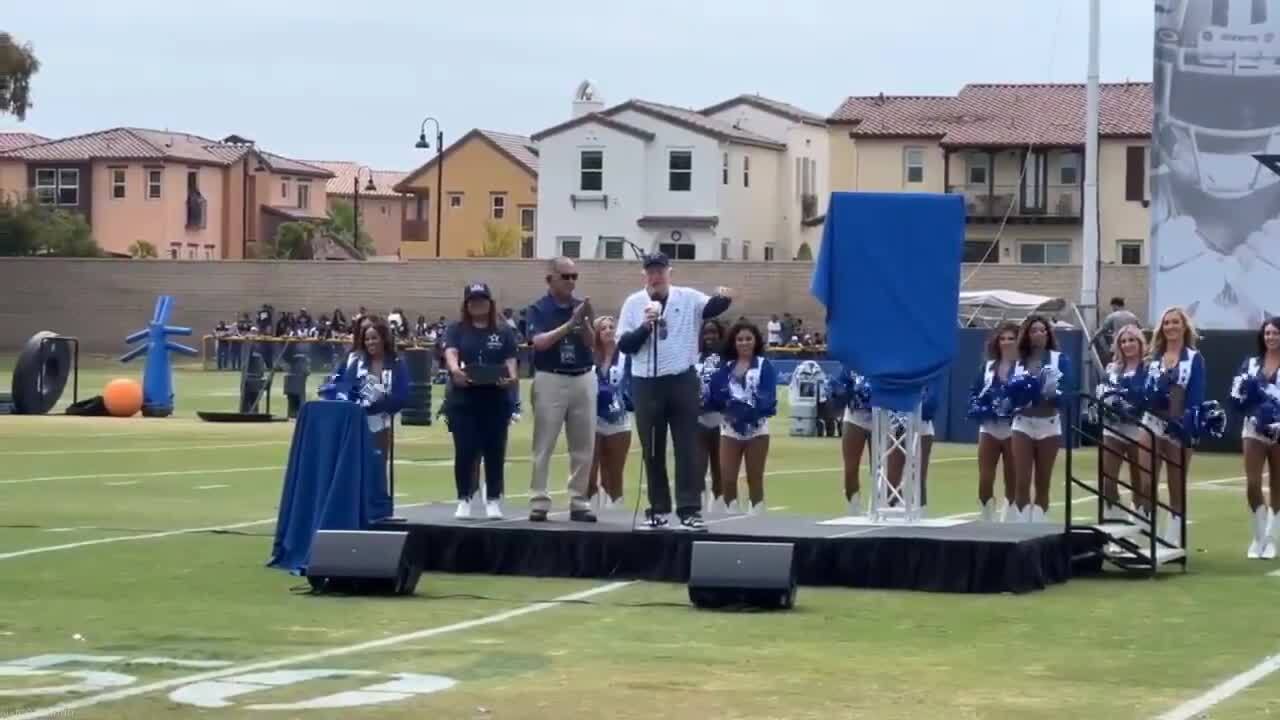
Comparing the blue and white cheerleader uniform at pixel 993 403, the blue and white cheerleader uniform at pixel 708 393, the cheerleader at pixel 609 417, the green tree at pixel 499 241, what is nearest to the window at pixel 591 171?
the green tree at pixel 499 241

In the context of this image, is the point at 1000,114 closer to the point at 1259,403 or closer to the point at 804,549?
the point at 1259,403

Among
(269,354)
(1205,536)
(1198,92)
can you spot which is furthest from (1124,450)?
(269,354)

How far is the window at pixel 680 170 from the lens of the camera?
291 ft

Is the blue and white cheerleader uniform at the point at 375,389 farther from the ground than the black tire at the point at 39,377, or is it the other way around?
the blue and white cheerleader uniform at the point at 375,389

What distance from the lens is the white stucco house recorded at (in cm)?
8838

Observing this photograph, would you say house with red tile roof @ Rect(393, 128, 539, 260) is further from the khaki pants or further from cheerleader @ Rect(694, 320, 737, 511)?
the khaki pants

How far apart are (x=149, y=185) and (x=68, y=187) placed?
453 centimetres

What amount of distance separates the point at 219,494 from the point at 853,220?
32.0 ft

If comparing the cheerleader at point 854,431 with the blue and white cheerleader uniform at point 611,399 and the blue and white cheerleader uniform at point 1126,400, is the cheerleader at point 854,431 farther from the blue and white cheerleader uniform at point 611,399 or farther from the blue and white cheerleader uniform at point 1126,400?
the blue and white cheerleader uniform at point 1126,400

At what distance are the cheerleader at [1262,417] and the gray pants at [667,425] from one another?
4.17 m

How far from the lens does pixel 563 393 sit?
54.4 feet

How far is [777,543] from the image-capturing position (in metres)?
14.6

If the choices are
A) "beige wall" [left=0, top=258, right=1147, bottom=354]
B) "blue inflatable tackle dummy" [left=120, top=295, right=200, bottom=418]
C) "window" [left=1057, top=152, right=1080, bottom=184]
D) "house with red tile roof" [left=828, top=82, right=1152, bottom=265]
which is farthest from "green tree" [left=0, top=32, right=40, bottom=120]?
"blue inflatable tackle dummy" [left=120, top=295, right=200, bottom=418]

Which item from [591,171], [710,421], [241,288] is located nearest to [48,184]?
[591,171]
